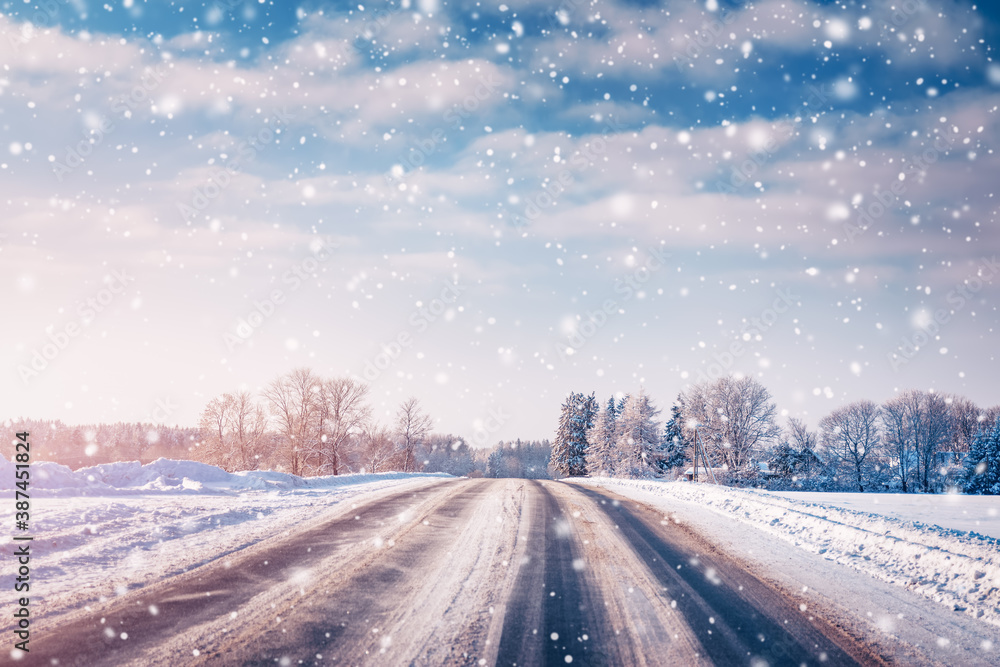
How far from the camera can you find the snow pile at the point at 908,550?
6383mm

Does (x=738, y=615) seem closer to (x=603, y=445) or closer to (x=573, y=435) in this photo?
(x=603, y=445)

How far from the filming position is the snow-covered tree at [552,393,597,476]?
66.5m

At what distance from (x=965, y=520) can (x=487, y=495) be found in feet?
44.0

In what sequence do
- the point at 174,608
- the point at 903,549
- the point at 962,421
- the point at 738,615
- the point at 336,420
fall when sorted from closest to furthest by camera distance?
the point at 174,608
the point at 738,615
the point at 903,549
the point at 336,420
the point at 962,421

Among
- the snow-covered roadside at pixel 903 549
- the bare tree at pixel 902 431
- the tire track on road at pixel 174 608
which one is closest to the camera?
the tire track on road at pixel 174 608

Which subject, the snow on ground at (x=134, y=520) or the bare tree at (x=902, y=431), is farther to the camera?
the bare tree at (x=902, y=431)

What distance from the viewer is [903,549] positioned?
321 inches

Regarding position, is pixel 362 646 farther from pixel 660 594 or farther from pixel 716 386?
pixel 716 386

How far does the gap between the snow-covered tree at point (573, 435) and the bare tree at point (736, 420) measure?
67.3ft

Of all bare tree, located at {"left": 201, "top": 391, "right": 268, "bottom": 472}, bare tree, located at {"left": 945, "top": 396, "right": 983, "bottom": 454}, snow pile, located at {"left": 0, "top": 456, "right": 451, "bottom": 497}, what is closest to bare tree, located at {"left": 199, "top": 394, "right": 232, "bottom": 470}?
bare tree, located at {"left": 201, "top": 391, "right": 268, "bottom": 472}

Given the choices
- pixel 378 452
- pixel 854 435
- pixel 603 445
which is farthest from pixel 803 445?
pixel 378 452

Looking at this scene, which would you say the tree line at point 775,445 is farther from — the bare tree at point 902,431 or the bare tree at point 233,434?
the bare tree at point 233,434

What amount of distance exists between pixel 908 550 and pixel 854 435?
64677mm

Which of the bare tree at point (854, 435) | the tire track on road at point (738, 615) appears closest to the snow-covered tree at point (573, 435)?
the bare tree at point (854, 435)
